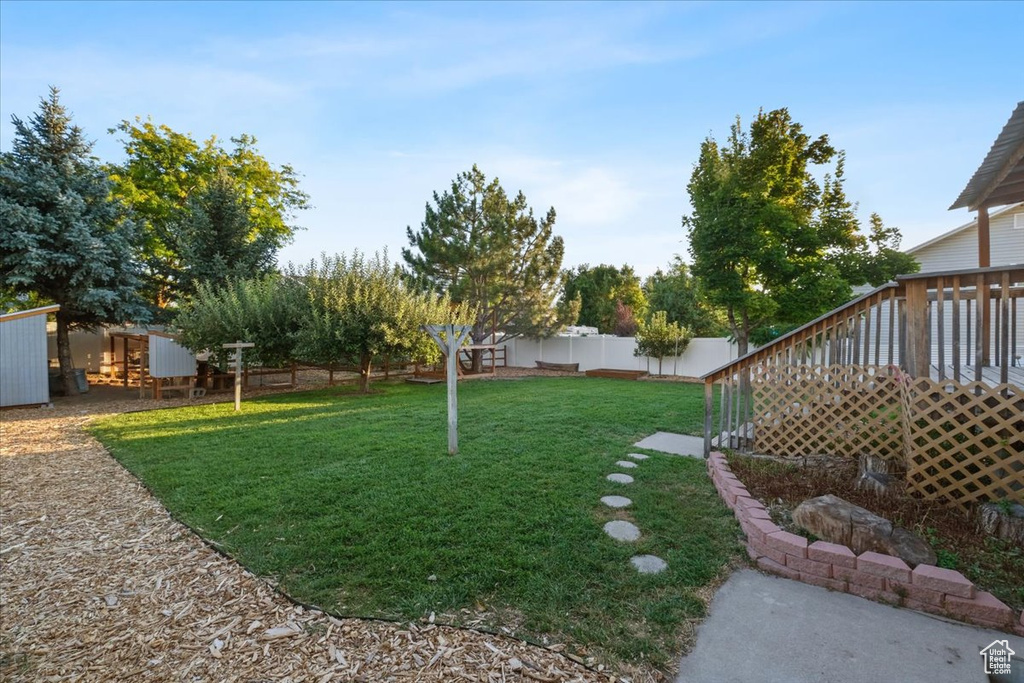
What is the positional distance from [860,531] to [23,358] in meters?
14.1

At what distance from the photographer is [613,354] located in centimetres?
1598

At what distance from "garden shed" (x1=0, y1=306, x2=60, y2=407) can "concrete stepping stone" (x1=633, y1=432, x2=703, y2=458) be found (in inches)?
491

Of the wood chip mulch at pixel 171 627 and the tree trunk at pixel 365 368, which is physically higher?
the tree trunk at pixel 365 368

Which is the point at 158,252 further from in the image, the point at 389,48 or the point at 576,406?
the point at 576,406

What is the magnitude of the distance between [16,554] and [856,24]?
10844 millimetres

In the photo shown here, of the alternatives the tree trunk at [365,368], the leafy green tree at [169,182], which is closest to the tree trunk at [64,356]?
the leafy green tree at [169,182]

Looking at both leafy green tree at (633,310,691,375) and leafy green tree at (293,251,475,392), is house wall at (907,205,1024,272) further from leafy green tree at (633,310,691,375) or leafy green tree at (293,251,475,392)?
leafy green tree at (293,251,475,392)

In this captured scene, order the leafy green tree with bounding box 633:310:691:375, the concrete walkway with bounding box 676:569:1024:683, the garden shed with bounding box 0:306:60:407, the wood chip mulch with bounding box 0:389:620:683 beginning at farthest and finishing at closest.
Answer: the leafy green tree with bounding box 633:310:691:375, the garden shed with bounding box 0:306:60:407, the wood chip mulch with bounding box 0:389:620:683, the concrete walkway with bounding box 676:569:1024:683

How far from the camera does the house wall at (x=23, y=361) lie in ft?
29.5

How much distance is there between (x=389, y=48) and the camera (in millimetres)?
7348

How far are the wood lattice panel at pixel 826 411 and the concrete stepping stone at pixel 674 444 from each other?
763 mm

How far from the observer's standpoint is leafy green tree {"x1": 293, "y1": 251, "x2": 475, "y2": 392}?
945 cm

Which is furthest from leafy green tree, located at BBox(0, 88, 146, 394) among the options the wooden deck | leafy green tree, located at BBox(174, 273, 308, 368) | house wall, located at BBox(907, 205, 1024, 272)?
house wall, located at BBox(907, 205, 1024, 272)

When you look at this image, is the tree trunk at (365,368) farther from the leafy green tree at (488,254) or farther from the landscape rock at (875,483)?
the landscape rock at (875,483)
